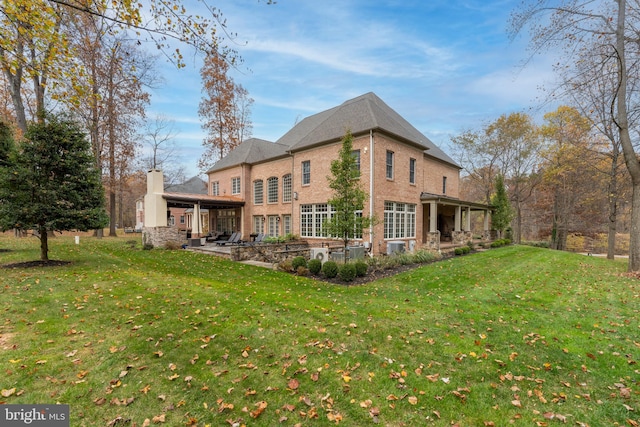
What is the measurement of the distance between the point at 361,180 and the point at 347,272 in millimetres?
6671

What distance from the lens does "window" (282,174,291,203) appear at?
779 inches

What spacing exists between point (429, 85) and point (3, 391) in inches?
868

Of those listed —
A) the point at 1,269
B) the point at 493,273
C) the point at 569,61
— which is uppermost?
the point at 569,61

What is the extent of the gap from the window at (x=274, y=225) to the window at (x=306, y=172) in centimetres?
422

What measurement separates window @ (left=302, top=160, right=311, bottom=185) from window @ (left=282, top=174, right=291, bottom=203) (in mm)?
1928

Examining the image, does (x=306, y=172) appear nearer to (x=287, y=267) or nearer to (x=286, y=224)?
(x=286, y=224)

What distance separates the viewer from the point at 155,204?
17.3 m

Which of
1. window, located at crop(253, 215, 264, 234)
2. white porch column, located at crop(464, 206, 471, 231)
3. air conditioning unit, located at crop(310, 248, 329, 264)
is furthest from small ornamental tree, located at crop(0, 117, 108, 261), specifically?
white porch column, located at crop(464, 206, 471, 231)

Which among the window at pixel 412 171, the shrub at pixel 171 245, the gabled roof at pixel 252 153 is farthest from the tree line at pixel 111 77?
the window at pixel 412 171

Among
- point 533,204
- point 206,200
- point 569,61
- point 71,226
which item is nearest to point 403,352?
point 71,226

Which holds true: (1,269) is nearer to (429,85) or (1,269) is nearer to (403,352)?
(403,352)

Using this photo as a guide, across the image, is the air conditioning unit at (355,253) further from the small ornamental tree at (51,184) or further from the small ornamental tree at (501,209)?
the small ornamental tree at (501,209)

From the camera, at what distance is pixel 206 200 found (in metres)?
19.5

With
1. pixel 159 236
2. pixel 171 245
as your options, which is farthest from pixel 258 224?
pixel 159 236
